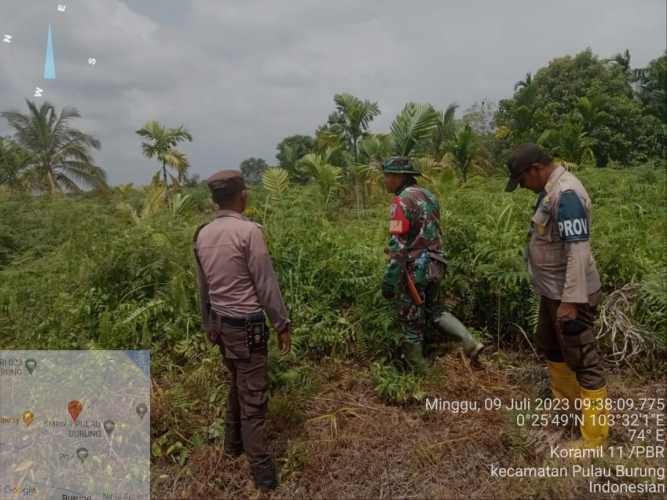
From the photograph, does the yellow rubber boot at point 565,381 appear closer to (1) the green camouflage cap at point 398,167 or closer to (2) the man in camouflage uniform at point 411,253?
(2) the man in camouflage uniform at point 411,253

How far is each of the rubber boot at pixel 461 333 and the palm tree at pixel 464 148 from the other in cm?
1141

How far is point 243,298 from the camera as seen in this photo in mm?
2639

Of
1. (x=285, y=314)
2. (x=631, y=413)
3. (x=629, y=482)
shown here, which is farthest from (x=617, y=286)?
(x=285, y=314)

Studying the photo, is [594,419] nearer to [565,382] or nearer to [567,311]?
[565,382]

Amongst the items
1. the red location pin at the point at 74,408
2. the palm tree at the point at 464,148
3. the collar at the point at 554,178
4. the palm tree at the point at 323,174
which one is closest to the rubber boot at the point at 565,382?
the collar at the point at 554,178

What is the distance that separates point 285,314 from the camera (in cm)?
271

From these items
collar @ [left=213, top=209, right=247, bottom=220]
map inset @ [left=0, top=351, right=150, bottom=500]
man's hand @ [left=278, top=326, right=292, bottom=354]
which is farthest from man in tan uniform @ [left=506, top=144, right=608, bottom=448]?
map inset @ [left=0, top=351, right=150, bottom=500]

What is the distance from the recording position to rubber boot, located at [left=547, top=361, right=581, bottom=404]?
10.3 ft

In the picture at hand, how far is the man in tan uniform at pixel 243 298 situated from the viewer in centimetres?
262

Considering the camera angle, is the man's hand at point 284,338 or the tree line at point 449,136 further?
the tree line at point 449,136

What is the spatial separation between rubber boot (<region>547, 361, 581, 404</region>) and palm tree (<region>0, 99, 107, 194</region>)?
1976cm

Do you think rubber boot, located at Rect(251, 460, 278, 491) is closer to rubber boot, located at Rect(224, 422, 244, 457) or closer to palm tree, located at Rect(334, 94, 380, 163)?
rubber boot, located at Rect(224, 422, 244, 457)

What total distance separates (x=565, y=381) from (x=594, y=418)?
15.0 inches

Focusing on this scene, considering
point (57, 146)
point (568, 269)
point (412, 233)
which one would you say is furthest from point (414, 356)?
point (57, 146)
